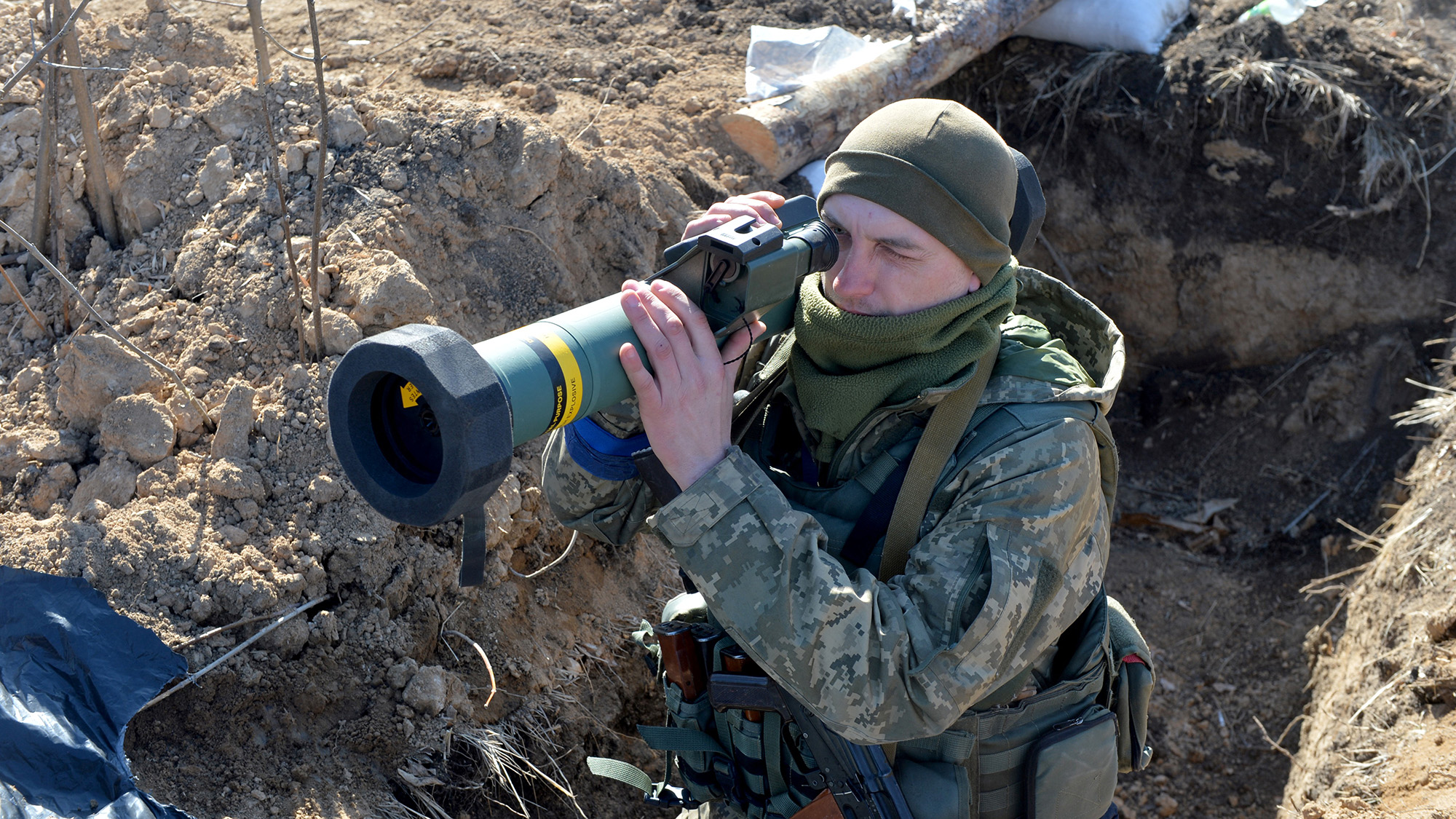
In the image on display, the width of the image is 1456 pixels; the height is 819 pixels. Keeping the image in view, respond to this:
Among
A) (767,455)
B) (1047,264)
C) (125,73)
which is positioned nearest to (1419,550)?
(1047,264)

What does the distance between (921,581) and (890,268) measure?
1.88ft

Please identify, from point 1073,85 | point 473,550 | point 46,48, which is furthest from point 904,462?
point 1073,85

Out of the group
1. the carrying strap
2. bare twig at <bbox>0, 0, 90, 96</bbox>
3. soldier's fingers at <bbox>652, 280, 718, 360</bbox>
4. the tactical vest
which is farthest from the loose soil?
soldier's fingers at <bbox>652, 280, 718, 360</bbox>

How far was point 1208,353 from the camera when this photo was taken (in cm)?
555

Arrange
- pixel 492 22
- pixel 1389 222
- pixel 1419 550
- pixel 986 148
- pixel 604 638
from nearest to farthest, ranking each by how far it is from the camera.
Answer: pixel 986 148 → pixel 604 638 → pixel 1419 550 → pixel 492 22 → pixel 1389 222

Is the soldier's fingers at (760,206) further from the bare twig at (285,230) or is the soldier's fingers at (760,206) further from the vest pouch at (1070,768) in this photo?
the bare twig at (285,230)

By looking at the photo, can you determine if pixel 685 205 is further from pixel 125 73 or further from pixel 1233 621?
pixel 1233 621

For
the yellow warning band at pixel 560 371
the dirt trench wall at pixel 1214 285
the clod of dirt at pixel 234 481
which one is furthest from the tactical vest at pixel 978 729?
the dirt trench wall at pixel 1214 285

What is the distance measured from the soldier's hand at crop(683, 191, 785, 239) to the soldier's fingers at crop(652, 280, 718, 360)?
5.9 inches

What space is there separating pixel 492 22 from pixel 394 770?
3.25m

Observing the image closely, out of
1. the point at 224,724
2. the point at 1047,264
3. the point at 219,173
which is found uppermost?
the point at 219,173

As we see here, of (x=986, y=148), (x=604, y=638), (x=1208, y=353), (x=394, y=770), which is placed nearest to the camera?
(x=986, y=148)

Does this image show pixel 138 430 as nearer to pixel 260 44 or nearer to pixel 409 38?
pixel 260 44

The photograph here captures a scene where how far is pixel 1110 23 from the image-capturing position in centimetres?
532
